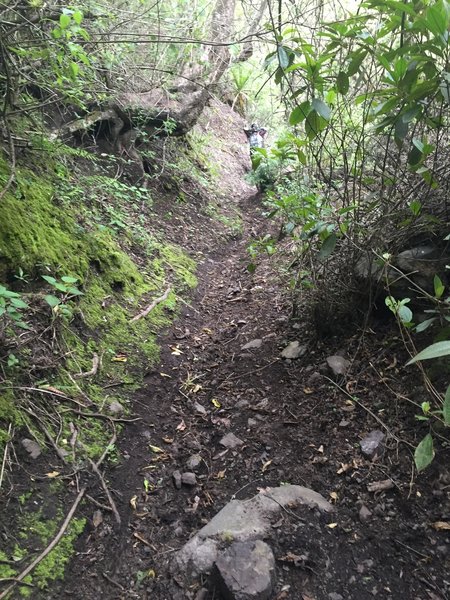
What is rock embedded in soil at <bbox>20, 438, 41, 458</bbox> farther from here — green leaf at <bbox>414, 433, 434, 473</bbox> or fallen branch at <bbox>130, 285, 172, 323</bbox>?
green leaf at <bbox>414, 433, 434, 473</bbox>

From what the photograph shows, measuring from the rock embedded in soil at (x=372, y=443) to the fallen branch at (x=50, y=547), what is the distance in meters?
1.65

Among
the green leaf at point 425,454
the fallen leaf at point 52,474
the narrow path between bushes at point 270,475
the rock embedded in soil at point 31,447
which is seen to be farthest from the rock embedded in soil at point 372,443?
the rock embedded in soil at point 31,447

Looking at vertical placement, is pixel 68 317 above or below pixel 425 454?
below

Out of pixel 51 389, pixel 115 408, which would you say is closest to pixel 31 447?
pixel 51 389

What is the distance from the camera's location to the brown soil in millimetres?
1918

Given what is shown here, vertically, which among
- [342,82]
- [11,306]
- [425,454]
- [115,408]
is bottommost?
[115,408]

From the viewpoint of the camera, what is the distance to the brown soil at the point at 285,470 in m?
1.92

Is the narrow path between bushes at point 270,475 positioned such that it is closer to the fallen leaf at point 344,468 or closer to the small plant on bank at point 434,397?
the fallen leaf at point 344,468

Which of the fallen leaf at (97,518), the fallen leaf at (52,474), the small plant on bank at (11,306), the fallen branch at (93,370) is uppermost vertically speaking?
the small plant on bank at (11,306)

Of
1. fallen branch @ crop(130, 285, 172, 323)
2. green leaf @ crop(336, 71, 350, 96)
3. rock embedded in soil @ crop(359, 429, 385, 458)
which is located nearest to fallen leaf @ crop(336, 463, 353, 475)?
rock embedded in soil @ crop(359, 429, 385, 458)

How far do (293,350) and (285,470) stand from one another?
116cm

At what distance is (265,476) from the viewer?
2549 mm

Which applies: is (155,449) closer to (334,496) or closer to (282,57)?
(334,496)

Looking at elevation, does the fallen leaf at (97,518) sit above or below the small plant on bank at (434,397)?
below
